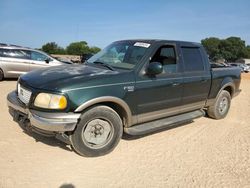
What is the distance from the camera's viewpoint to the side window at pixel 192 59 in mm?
5636

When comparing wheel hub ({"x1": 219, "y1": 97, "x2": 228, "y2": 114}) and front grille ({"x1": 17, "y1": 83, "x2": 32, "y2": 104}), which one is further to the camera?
wheel hub ({"x1": 219, "y1": 97, "x2": 228, "y2": 114})

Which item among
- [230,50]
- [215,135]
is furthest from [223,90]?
[230,50]

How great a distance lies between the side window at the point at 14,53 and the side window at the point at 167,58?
835 centimetres

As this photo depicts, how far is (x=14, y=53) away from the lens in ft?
38.2

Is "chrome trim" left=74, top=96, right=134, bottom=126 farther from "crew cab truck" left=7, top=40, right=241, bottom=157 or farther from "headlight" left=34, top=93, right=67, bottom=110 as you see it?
"headlight" left=34, top=93, right=67, bottom=110

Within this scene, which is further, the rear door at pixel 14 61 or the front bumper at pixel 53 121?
the rear door at pixel 14 61

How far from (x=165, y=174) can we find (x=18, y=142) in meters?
2.49

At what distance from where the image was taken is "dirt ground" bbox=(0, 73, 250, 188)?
3572 mm

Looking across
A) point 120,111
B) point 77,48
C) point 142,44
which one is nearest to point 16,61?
point 142,44

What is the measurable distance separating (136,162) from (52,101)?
1550 mm

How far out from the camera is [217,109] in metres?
6.69

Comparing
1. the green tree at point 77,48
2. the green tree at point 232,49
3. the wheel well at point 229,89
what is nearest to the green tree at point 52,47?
the green tree at point 77,48

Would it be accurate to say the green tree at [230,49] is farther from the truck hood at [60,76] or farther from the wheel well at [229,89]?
the truck hood at [60,76]

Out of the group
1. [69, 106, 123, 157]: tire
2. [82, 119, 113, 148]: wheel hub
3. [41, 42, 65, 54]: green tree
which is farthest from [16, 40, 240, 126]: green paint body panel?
[41, 42, 65, 54]: green tree
